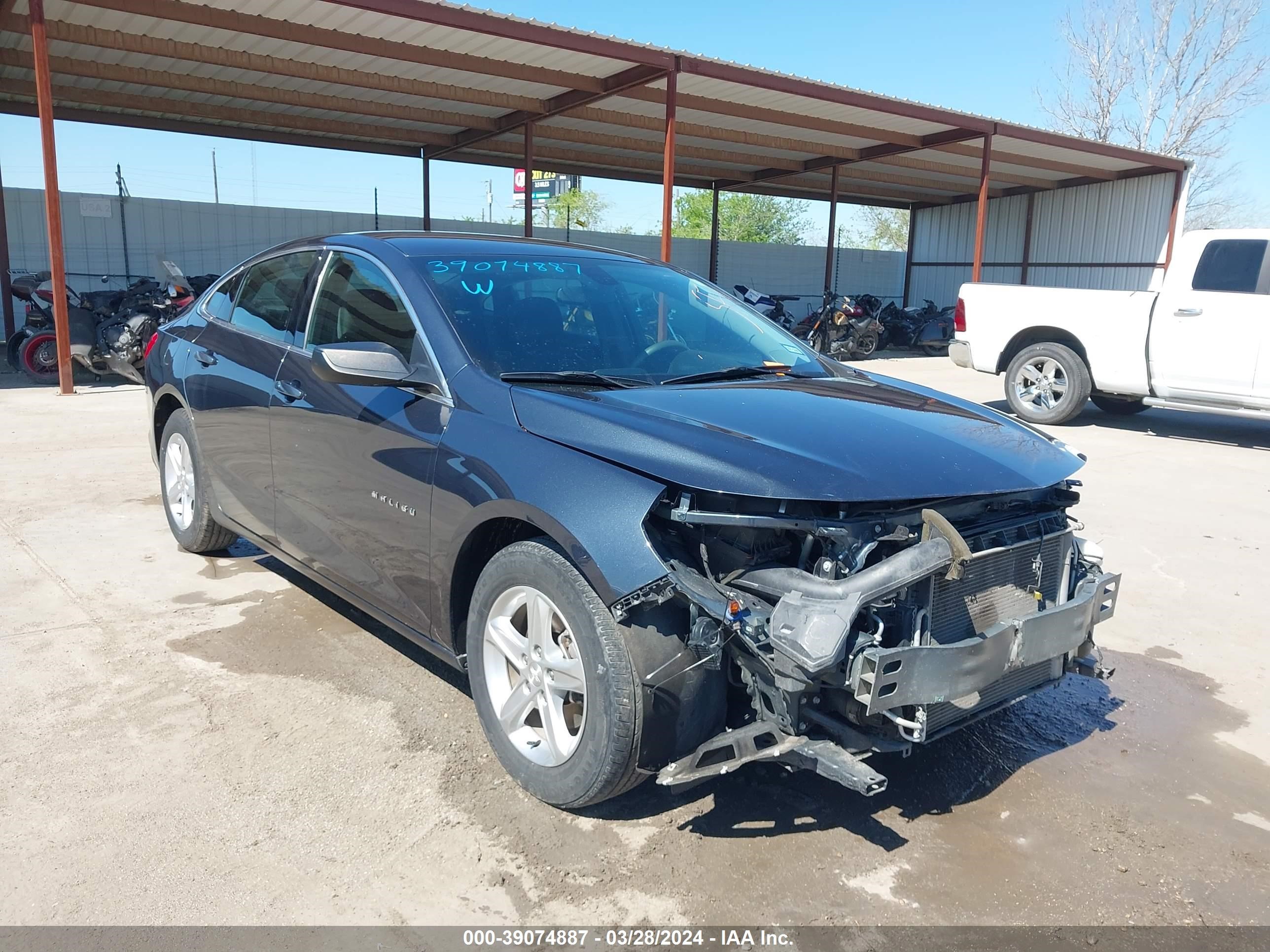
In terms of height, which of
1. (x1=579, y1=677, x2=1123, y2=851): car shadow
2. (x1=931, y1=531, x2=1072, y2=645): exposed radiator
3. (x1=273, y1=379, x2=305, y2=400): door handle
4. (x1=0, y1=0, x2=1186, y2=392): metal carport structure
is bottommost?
(x1=579, y1=677, x2=1123, y2=851): car shadow

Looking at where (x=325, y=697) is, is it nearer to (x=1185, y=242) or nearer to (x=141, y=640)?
(x=141, y=640)

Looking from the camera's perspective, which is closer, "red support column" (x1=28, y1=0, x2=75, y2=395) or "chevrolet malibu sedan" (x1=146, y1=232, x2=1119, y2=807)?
"chevrolet malibu sedan" (x1=146, y1=232, x2=1119, y2=807)

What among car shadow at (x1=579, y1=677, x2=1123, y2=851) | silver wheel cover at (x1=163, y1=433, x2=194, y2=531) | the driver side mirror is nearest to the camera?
car shadow at (x1=579, y1=677, x2=1123, y2=851)

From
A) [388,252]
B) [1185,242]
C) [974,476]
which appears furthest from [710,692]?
[1185,242]

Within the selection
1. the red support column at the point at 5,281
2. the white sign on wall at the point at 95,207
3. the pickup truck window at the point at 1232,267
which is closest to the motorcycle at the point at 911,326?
the pickup truck window at the point at 1232,267

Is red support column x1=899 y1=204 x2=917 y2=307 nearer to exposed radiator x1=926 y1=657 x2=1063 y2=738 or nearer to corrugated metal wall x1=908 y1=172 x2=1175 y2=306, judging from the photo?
corrugated metal wall x1=908 y1=172 x2=1175 y2=306

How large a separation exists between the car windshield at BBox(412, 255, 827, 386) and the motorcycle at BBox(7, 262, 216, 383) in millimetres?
8964

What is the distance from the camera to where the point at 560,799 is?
2.72 metres

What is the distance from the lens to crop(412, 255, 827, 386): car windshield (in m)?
3.29

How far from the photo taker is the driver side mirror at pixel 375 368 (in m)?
3.10

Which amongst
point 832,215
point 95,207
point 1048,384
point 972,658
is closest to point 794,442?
point 972,658

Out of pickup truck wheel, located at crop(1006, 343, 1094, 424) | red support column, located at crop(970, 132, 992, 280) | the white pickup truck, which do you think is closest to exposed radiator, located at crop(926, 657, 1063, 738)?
the white pickup truck

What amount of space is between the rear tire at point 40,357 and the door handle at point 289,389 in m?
9.66

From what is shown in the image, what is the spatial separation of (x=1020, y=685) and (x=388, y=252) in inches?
105
